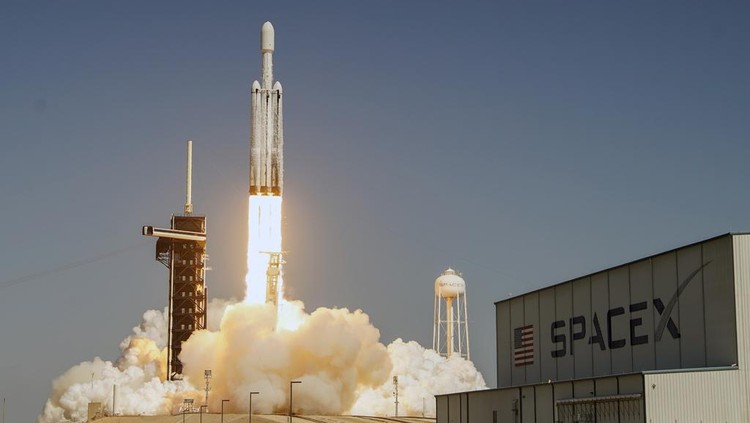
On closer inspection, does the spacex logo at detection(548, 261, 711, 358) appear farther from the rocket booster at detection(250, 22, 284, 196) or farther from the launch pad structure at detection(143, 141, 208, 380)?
the launch pad structure at detection(143, 141, 208, 380)

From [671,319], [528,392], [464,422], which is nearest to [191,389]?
[464,422]

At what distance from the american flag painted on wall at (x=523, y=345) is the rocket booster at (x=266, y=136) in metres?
48.3

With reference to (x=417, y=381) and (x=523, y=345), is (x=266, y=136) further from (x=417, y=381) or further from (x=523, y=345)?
(x=523, y=345)

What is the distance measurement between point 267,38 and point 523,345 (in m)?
54.7

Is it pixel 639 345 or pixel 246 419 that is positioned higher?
pixel 639 345

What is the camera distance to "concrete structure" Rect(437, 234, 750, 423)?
68562mm

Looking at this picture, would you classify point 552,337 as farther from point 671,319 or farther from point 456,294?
point 456,294

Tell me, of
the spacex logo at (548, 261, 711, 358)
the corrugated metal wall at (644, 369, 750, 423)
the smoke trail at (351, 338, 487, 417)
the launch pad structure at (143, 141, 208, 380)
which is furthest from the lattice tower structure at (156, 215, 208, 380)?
the corrugated metal wall at (644, 369, 750, 423)

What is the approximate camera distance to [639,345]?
78.2m

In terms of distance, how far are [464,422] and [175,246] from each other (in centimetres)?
8550

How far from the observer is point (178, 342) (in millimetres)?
175750

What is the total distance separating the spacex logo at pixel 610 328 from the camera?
246ft

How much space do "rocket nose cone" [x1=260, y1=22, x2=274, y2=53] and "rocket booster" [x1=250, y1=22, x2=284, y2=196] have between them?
5.65 feet

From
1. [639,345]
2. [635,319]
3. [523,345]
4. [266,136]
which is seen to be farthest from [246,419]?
[639,345]
